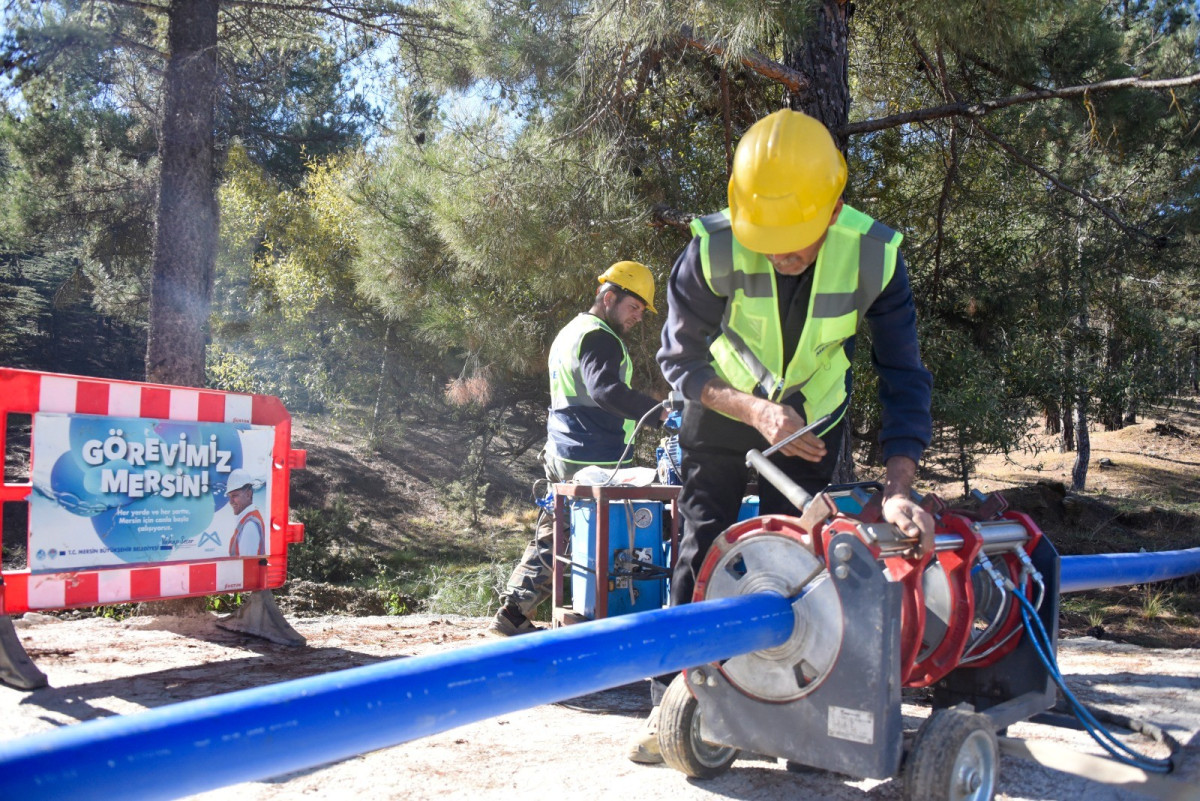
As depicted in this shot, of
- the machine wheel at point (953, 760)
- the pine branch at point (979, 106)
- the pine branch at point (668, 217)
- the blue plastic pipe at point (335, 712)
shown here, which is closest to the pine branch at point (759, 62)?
the pine branch at point (979, 106)

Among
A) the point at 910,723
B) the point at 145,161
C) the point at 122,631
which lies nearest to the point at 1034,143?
the point at 910,723

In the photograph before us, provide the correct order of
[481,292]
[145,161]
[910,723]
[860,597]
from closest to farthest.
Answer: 1. [860,597]
2. [910,723]
3. [481,292]
4. [145,161]

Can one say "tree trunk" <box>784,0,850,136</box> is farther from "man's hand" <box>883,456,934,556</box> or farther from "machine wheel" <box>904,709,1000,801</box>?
"machine wheel" <box>904,709,1000,801</box>

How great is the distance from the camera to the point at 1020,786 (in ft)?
8.78

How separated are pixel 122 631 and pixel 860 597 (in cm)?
454

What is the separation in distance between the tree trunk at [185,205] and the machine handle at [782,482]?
6.38 m

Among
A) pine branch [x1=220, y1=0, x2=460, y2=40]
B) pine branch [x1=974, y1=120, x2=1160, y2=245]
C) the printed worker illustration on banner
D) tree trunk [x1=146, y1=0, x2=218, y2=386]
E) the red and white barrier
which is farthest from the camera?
pine branch [x1=220, y1=0, x2=460, y2=40]

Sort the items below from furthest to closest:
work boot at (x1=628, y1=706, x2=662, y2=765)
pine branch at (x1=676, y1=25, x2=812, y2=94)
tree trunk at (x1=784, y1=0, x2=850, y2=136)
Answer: tree trunk at (x1=784, y1=0, x2=850, y2=136), pine branch at (x1=676, y1=25, x2=812, y2=94), work boot at (x1=628, y1=706, x2=662, y2=765)

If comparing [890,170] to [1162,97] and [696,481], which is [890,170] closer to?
[1162,97]

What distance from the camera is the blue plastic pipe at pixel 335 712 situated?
1.20 metres

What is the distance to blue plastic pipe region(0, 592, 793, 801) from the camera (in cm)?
120

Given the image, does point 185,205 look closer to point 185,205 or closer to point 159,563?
point 185,205

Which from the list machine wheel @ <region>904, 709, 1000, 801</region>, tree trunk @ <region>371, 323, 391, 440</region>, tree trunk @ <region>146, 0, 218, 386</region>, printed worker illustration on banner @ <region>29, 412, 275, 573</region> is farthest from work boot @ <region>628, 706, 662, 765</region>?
tree trunk @ <region>371, 323, 391, 440</region>

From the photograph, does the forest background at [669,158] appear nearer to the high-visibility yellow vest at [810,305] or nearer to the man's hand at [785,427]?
the high-visibility yellow vest at [810,305]
